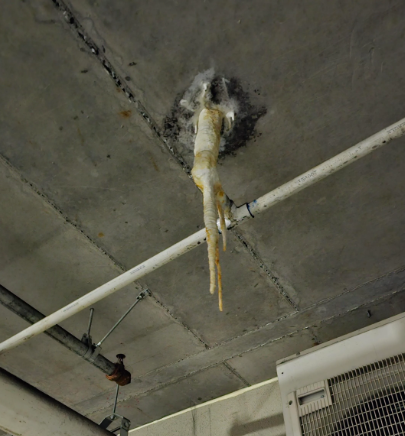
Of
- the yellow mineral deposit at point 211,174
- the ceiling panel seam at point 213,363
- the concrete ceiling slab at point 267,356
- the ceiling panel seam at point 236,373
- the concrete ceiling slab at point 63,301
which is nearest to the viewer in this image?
the yellow mineral deposit at point 211,174

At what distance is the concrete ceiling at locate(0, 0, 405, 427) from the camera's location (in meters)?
1.21

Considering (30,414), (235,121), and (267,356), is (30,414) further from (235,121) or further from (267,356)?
(235,121)

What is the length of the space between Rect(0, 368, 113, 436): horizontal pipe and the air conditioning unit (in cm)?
86

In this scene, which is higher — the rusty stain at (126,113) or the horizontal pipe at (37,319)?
the rusty stain at (126,113)

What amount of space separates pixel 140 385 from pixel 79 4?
6.61 feet

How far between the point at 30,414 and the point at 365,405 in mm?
1207

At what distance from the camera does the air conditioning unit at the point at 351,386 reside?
133cm

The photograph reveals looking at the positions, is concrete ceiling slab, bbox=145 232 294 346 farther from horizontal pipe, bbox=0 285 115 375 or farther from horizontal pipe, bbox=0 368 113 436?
horizontal pipe, bbox=0 368 113 436

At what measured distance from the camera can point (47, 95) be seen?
4.34 ft

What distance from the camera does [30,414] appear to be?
61.6 inches

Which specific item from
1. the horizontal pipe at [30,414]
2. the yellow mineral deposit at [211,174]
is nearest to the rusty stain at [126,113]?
the yellow mineral deposit at [211,174]

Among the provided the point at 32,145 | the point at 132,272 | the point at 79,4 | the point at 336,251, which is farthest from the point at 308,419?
the point at 79,4

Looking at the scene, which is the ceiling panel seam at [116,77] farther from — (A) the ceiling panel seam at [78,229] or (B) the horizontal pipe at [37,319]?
(B) the horizontal pipe at [37,319]

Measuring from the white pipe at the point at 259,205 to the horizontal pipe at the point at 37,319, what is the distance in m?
0.18
